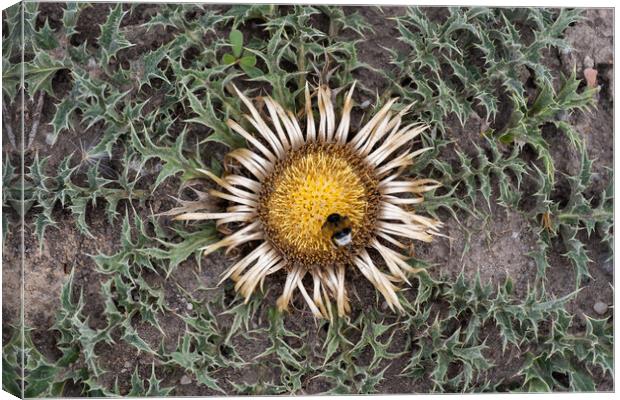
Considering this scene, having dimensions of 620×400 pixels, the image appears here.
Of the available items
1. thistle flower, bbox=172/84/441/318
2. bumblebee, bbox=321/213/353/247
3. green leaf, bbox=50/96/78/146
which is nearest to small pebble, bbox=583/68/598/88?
thistle flower, bbox=172/84/441/318

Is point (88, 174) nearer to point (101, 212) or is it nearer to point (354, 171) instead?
point (101, 212)

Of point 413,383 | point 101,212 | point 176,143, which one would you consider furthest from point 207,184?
point 413,383

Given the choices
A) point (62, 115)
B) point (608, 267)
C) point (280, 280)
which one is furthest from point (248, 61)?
point (608, 267)

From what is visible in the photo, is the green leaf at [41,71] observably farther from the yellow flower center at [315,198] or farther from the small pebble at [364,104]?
the small pebble at [364,104]

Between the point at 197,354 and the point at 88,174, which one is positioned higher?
the point at 88,174

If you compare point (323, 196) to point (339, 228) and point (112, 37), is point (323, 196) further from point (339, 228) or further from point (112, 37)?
point (112, 37)

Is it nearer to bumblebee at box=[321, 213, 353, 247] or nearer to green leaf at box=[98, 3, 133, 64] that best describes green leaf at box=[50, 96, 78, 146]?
green leaf at box=[98, 3, 133, 64]

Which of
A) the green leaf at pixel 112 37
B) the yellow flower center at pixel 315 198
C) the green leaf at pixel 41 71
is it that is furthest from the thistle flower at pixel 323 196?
the green leaf at pixel 41 71
